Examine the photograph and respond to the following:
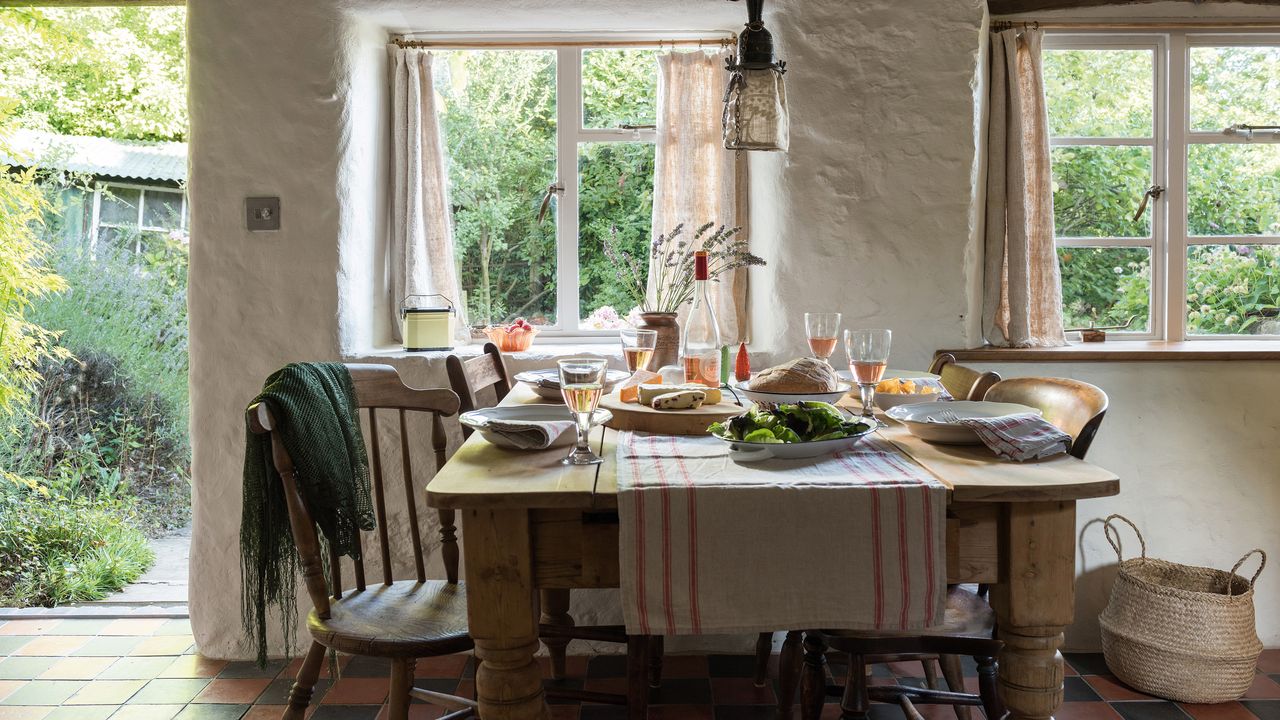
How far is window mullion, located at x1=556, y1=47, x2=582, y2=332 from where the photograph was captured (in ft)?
10.6

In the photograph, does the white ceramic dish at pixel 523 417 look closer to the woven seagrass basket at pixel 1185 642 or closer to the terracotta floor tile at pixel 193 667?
the terracotta floor tile at pixel 193 667

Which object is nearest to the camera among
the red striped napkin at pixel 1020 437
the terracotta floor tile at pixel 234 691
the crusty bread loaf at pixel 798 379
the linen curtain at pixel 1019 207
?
the red striped napkin at pixel 1020 437

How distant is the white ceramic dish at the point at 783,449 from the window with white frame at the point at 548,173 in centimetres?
173

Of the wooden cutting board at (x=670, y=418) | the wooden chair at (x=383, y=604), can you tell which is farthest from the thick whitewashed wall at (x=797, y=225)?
the wooden cutting board at (x=670, y=418)

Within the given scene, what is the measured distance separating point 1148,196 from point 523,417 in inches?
96.3

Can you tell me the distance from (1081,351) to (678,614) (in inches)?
79.3

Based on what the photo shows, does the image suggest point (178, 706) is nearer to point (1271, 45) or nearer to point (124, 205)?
point (124, 205)

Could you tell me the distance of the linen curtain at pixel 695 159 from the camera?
3107 mm

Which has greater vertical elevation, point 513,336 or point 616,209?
point 616,209

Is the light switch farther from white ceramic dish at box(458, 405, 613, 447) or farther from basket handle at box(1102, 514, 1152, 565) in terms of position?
basket handle at box(1102, 514, 1152, 565)

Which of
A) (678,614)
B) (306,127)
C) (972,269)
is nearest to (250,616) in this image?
(678,614)

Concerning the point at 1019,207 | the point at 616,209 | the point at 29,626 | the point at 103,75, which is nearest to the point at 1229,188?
the point at 1019,207

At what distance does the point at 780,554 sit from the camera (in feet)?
4.41

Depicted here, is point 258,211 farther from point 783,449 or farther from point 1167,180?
point 1167,180
